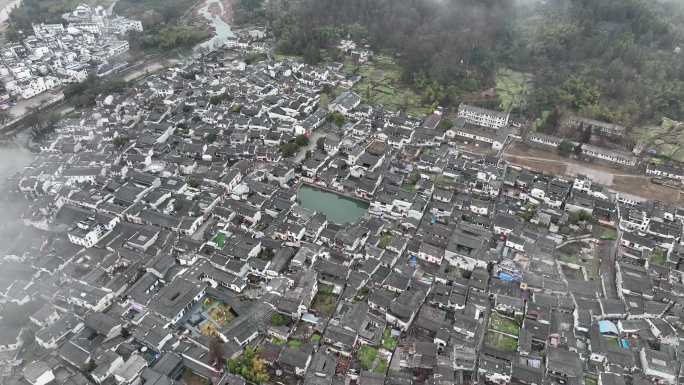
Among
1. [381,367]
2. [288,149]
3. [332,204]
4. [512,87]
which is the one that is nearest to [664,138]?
[512,87]

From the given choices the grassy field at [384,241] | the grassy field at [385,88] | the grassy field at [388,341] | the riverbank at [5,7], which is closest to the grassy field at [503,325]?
the grassy field at [388,341]

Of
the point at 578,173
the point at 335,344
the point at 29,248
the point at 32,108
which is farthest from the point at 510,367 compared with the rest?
the point at 32,108

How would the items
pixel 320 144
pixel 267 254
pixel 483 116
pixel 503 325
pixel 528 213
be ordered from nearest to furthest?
pixel 503 325 < pixel 267 254 < pixel 528 213 < pixel 320 144 < pixel 483 116

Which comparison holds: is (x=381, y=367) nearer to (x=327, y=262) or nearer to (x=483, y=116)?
(x=327, y=262)

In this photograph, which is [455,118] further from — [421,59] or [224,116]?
[224,116]


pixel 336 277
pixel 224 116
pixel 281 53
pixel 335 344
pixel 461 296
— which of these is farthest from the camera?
pixel 281 53

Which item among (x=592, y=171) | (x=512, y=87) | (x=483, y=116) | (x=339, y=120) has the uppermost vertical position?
(x=339, y=120)

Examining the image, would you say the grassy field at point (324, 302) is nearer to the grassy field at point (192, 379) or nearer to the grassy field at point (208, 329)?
the grassy field at point (208, 329)
